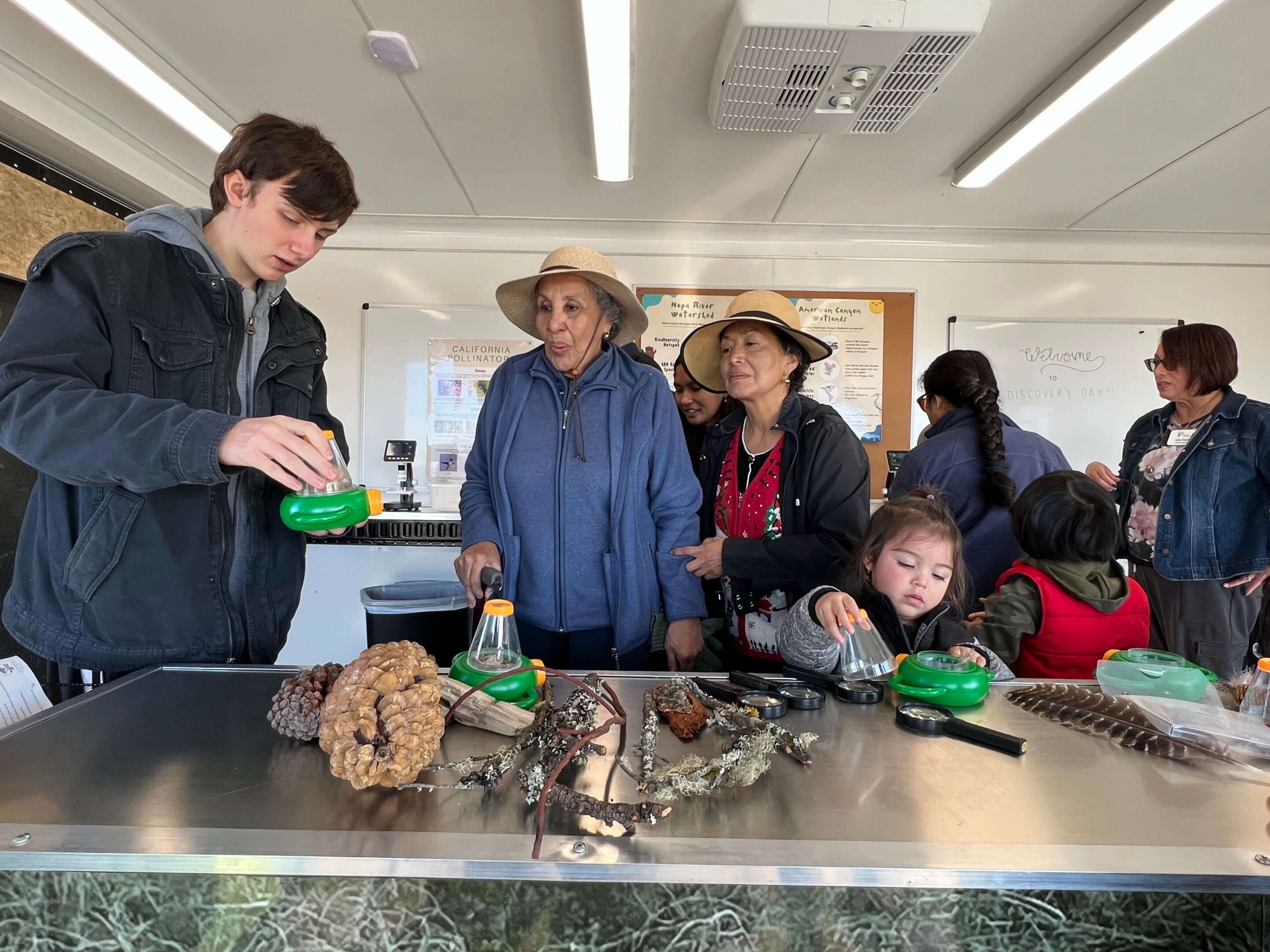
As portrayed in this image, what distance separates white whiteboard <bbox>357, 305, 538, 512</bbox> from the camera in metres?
4.47

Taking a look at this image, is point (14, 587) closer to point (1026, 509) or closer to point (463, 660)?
point (463, 660)

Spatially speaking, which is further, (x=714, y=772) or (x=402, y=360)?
(x=402, y=360)

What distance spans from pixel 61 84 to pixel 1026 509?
3.96 meters

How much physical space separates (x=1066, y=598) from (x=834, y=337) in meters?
3.09

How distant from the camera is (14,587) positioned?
113cm

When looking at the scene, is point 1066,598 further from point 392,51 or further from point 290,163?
point 392,51

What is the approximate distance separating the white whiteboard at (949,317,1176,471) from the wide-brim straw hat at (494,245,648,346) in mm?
3255

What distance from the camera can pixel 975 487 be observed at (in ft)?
6.93

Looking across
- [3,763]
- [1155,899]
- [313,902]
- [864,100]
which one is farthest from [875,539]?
[864,100]

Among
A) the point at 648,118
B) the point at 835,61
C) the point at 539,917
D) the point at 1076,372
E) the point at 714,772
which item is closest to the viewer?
the point at 539,917

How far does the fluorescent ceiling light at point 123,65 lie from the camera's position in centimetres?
231

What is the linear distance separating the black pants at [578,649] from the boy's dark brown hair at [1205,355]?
90.3 inches

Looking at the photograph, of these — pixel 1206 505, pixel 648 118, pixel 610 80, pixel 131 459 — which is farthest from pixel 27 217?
pixel 1206 505

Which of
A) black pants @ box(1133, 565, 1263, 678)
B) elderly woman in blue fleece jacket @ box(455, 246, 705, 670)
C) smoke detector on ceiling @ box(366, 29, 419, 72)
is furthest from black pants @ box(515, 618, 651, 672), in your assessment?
smoke detector on ceiling @ box(366, 29, 419, 72)
